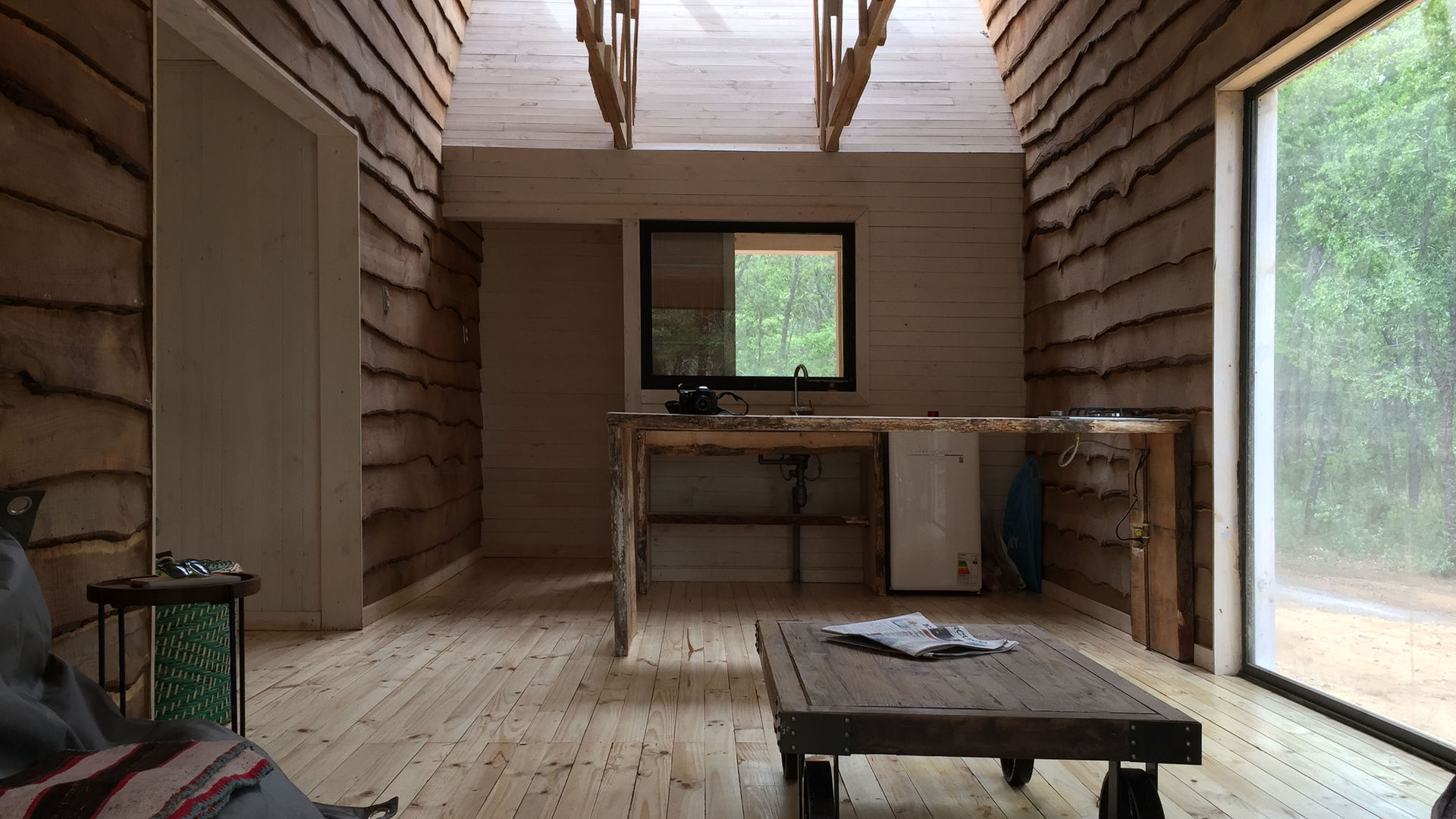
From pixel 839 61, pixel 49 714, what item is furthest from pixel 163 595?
pixel 839 61

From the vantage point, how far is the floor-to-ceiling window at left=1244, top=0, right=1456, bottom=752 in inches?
101

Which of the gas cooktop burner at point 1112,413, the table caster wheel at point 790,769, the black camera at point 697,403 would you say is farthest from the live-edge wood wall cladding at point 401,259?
the gas cooktop burner at point 1112,413

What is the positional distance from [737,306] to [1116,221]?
216 cm

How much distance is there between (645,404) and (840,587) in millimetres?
1509

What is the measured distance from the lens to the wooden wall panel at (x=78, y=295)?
213 centimetres

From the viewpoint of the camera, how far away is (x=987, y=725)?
1882 mm

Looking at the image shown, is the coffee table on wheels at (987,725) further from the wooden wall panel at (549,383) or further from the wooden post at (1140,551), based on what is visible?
the wooden wall panel at (549,383)

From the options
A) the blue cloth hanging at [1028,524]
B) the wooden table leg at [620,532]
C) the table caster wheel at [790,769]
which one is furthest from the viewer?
the blue cloth hanging at [1028,524]

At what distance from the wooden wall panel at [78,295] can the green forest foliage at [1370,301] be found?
10.9ft

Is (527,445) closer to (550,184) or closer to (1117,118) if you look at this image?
(550,184)

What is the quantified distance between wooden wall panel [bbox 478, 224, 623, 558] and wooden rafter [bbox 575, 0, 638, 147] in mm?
1463

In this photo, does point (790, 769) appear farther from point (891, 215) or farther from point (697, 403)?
point (891, 215)

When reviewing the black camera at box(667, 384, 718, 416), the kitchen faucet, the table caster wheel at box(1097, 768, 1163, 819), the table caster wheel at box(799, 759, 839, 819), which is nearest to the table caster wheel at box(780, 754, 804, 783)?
the table caster wheel at box(799, 759, 839, 819)

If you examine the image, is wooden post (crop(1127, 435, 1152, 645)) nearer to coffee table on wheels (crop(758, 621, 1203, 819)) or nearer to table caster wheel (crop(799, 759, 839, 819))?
coffee table on wheels (crop(758, 621, 1203, 819))
